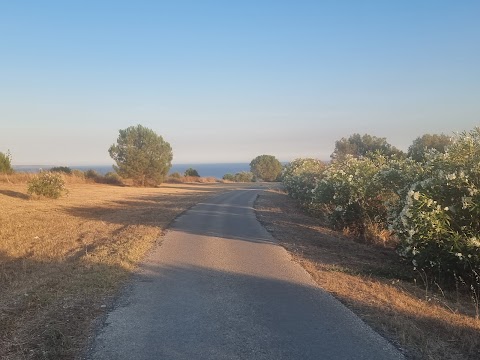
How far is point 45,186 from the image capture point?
2772 centimetres

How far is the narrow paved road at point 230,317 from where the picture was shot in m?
5.14

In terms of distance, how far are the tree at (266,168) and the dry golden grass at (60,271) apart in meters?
83.8

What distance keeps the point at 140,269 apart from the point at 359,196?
9814 millimetres

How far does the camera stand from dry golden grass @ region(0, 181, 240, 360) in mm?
5461

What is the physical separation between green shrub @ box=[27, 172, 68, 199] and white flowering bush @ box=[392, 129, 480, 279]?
23.8m

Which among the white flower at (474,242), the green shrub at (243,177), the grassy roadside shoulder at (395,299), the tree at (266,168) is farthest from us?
the tree at (266,168)

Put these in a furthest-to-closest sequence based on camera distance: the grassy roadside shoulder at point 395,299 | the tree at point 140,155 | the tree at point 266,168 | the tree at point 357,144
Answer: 1. the tree at point 266,168
2. the tree at point 357,144
3. the tree at point 140,155
4. the grassy roadside shoulder at point 395,299

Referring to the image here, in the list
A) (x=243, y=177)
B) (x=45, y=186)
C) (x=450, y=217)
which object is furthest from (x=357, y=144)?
(x=450, y=217)

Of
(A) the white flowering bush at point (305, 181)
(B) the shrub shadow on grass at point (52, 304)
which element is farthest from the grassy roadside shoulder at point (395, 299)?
(A) the white flowering bush at point (305, 181)

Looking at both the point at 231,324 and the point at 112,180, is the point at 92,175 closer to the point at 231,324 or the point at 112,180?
the point at 112,180

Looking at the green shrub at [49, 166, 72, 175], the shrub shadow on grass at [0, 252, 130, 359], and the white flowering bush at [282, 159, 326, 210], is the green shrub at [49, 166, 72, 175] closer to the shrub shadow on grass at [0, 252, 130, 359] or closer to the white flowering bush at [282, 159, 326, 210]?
the white flowering bush at [282, 159, 326, 210]

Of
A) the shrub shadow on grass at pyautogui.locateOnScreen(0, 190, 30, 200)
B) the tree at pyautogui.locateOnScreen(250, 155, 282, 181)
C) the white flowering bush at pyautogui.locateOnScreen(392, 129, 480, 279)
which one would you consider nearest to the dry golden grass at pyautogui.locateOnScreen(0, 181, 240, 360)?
the white flowering bush at pyautogui.locateOnScreen(392, 129, 480, 279)

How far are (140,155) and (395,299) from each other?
47650 millimetres

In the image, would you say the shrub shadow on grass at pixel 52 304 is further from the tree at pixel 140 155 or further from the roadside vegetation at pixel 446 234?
the tree at pixel 140 155
